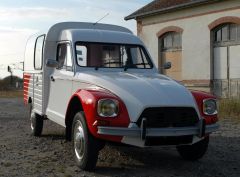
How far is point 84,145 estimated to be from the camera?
258 inches

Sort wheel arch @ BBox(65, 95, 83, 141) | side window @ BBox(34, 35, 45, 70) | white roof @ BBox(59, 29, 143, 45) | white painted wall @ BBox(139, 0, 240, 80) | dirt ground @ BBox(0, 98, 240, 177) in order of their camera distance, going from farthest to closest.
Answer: white painted wall @ BBox(139, 0, 240, 80) < side window @ BBox(34, 35, 45, 70) < white roof @ BBox(59, 29, 143, 45) < wheel arch @ BBox(65, 95, 83, 141) < dirt ground @ BBox(0, 98, 240, 177)

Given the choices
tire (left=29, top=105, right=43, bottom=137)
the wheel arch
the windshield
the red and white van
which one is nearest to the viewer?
the red and white van

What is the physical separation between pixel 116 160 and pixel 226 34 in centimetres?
1297

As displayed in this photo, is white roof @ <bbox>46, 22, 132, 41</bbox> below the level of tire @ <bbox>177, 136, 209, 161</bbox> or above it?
above

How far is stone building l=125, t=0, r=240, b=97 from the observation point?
61.7 feet

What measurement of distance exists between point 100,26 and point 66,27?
2.47ft

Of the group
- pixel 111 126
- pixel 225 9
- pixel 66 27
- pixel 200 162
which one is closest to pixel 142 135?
pixel 111 126

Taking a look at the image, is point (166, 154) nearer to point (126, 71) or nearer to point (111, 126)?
point (126, 71)

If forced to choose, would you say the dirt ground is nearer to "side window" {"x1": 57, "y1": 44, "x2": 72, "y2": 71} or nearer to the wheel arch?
the wheel arch

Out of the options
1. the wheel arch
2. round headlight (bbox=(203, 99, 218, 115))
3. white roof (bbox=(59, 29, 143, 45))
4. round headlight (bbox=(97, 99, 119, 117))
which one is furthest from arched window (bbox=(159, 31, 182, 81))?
round headlight (bbox=(97, 99, 119, 117))

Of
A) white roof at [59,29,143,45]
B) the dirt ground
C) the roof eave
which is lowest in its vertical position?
the dirt ground

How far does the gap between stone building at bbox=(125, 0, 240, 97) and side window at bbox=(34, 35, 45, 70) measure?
1067 cm

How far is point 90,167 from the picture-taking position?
6.55 meters

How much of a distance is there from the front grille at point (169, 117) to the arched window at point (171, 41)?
1508 cm
